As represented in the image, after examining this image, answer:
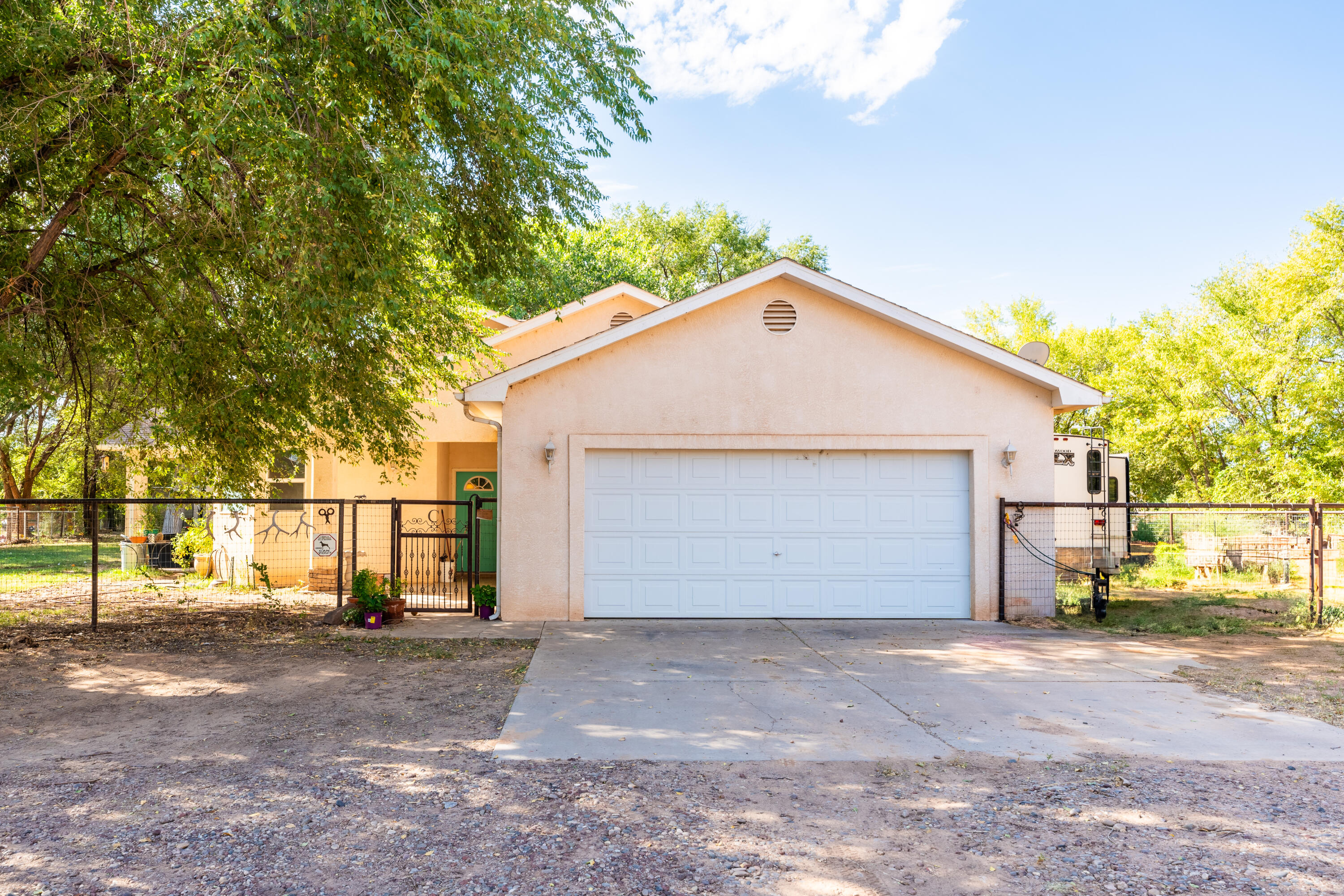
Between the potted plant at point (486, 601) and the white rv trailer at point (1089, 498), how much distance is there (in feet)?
32.5

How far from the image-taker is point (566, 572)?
34.4 feet

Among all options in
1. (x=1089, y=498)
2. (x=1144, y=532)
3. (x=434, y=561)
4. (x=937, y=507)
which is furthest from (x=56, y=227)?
(x=1144, y=532)

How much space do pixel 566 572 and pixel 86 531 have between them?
23.2ft

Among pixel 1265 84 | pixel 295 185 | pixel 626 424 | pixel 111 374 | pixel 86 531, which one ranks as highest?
pixel 1265 84

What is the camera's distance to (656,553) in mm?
10656

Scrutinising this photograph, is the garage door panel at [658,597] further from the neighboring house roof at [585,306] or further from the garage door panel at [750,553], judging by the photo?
the neighboring house roof at [585,306]

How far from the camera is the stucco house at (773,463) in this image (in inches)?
413

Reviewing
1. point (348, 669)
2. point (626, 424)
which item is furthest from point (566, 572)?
point (348, 669)

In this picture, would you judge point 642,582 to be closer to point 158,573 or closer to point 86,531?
point 86,531

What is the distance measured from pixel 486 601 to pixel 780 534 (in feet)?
13.5

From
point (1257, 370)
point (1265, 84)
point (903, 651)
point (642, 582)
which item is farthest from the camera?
point (1257, 370)

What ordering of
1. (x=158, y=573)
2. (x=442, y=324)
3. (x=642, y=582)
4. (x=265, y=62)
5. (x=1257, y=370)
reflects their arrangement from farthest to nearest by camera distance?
(x=1257, y=370) < (x=158, y=573) < (x=642, y=582) < (x=442, y=324) < (x=265, y=62)

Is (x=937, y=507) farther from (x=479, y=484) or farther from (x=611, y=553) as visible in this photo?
(x=479, y=484)

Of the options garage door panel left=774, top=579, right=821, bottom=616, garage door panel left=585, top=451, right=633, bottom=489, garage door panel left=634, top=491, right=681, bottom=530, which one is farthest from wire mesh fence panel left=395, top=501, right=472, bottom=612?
garage door panel left=774, top=579, right=821, bottom=616
